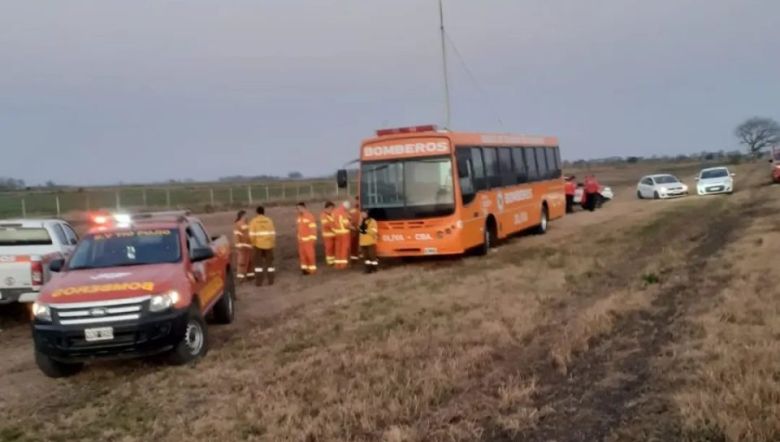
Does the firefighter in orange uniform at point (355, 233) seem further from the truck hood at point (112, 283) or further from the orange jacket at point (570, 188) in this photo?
the orange jacket at point (570, 188)

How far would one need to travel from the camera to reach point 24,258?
12594 mm

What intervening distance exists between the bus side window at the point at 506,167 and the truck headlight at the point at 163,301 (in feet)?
46.0

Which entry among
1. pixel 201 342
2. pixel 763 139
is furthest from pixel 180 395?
pixel 763 139

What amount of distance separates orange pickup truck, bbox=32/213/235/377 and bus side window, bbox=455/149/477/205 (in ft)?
28.6

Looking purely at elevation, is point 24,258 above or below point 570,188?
below

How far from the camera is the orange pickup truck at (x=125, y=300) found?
29.7 ft

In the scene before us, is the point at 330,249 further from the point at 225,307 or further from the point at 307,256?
the point at 225,307

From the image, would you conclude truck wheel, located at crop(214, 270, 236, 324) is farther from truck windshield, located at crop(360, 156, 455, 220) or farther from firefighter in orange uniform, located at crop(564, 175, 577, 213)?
firefighter in orange uniform, located at crop(564, 175, 577, 213)

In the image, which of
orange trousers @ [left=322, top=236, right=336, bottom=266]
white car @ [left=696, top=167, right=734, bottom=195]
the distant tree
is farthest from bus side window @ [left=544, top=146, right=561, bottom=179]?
the distant tree

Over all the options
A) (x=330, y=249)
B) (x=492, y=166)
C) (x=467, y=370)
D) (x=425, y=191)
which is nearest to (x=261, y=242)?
(x=330, y=249)

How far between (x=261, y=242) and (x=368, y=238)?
2443 mm

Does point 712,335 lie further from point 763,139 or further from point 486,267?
point 763,139

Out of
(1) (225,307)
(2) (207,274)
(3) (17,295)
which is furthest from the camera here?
(1) (225,307)

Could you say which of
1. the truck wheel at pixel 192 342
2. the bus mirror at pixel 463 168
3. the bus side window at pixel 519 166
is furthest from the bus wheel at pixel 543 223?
the truck wheel at pixel 192 342
